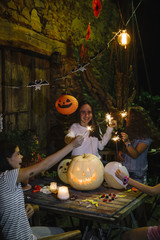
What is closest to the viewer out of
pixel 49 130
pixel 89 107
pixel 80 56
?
pixel 89 107

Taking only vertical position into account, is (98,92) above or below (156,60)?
below

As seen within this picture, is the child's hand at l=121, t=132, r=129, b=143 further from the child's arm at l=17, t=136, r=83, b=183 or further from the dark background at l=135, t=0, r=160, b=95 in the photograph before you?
the dark background at l=135, t=0, r=160, b=95

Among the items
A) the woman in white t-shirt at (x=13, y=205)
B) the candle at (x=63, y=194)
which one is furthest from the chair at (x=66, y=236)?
the candle at (x=63, y=194)

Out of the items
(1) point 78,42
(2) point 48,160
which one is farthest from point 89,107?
(1) point 78,42

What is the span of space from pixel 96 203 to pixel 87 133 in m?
1.54

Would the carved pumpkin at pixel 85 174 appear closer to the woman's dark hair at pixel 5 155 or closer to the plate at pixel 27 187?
the plate at pixel 27 187

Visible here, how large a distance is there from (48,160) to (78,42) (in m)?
5.14

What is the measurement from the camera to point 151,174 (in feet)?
18.5

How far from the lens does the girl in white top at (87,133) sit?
4.02m

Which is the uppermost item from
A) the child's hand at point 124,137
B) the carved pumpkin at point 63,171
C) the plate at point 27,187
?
the child's hand at point 124,137

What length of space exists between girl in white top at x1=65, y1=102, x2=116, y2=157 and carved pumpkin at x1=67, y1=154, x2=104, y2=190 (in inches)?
31.9

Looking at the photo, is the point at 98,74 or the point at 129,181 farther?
the point at 98,74

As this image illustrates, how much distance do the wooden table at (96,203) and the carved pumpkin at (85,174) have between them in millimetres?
97

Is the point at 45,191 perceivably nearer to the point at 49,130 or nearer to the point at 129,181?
the point at 129,181
